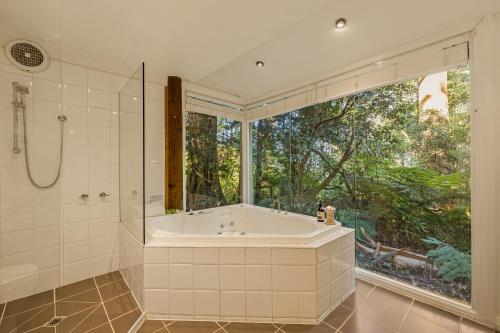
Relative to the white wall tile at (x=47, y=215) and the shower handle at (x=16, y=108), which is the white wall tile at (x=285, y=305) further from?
the shower handle at (x=16, y=108)

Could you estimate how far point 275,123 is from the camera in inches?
131

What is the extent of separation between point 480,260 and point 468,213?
0.36m

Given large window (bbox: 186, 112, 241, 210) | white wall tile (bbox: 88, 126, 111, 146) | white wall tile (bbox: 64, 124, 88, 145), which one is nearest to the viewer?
white wall tile (bbox: 64, 124, 88, 145)

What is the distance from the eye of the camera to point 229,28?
186 centimetres

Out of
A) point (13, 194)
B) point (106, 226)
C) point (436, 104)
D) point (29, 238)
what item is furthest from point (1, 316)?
point (436, 104)

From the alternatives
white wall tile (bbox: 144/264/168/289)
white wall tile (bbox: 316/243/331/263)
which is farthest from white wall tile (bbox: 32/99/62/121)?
white wall tile (bbox: 316/243/331/263)

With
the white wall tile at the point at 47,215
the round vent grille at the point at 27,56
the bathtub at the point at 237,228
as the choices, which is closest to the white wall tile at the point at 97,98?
the round vent grille at the point at 27,56

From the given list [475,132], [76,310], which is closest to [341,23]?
[475,132]

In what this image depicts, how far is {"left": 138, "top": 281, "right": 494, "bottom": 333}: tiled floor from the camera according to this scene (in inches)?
62.7

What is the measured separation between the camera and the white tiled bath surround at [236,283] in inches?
65.7

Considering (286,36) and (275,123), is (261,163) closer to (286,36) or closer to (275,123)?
(275,123)

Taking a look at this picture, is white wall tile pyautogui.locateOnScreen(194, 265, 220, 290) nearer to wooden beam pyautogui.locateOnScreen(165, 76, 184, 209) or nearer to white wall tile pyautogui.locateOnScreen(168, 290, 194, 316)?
white wall tile pyautogui.locateOnScreen(168, 290, 194, 316)

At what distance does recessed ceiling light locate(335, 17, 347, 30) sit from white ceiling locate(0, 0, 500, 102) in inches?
1.5

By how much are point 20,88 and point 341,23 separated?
8.37ft
